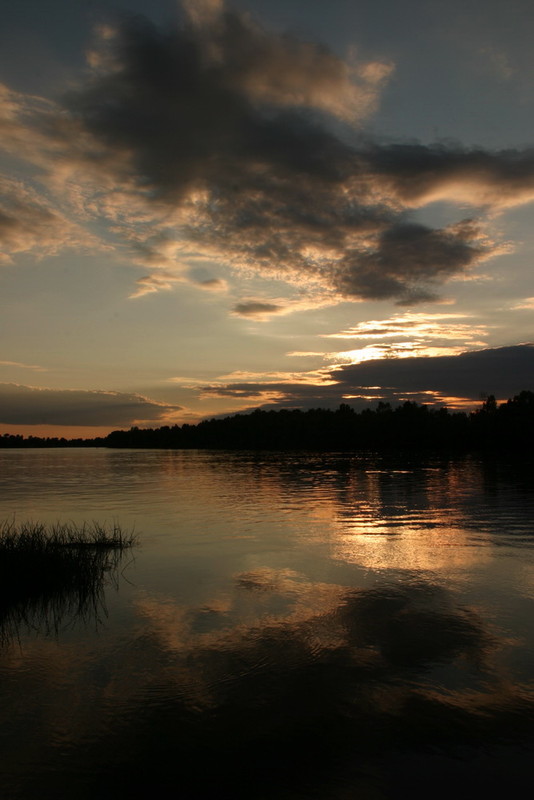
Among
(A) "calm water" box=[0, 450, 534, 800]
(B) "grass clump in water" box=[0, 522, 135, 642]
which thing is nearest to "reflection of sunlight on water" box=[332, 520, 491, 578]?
(A) "calm water" box=[0, 450, 534, 800]

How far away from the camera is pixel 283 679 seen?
12.8m

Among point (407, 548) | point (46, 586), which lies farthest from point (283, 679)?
point (407, 548)

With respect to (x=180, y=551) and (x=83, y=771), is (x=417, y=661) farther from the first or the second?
(x=180, y=551)

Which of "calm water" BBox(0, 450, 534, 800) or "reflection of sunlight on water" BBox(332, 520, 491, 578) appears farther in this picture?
"reflection of sunlight on water" BBox(332, 520, 491, 578)

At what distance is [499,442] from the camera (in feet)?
568

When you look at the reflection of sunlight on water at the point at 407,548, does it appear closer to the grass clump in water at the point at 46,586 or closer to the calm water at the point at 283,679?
the calm water at the point at 283,679

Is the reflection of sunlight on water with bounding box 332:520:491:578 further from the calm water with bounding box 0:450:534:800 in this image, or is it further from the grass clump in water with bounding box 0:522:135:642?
the grass clump in water with bounding box 0:522:135:642

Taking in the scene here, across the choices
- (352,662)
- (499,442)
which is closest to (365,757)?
(352,662)

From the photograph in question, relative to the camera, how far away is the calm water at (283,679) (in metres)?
9.35

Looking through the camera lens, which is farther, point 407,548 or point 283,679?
point 407,548

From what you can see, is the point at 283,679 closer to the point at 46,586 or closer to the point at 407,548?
the point at 46,586

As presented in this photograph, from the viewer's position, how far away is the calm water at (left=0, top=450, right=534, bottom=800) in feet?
30.7

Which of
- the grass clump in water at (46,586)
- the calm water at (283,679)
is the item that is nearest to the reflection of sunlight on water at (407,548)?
the calm water at (283,679)

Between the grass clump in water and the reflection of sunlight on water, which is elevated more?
the grass clump in water
